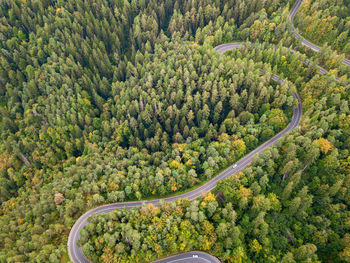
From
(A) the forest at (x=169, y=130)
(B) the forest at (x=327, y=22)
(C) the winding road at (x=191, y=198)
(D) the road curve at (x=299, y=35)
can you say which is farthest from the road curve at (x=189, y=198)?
(B) the forest at (x=327, y=22)

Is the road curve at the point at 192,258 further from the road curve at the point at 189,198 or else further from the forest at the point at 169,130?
the forest at the point at 169,130

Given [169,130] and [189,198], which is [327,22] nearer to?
[169,130]

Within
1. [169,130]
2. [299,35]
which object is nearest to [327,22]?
[299,35]

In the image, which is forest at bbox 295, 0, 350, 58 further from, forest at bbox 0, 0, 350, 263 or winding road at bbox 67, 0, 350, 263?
winding road at bbox 67, 0, 350, 263

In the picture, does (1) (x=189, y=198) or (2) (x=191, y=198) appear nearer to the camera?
(2) (x=191, y=198)

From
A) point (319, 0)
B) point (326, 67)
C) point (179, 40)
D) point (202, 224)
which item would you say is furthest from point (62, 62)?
point (319, 0)

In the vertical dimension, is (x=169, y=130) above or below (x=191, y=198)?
above

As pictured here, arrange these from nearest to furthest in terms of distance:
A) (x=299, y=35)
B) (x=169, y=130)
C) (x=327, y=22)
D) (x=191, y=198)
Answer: (x=191, y=198), (x=169, y=130), (x=327, y=22), (x=299, y=35)

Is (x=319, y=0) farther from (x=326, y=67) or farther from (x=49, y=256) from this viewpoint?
(x=49, y=256)

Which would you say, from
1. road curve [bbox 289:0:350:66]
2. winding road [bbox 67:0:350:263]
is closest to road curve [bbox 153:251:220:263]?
winding road [bbox 67:0:350:263]
